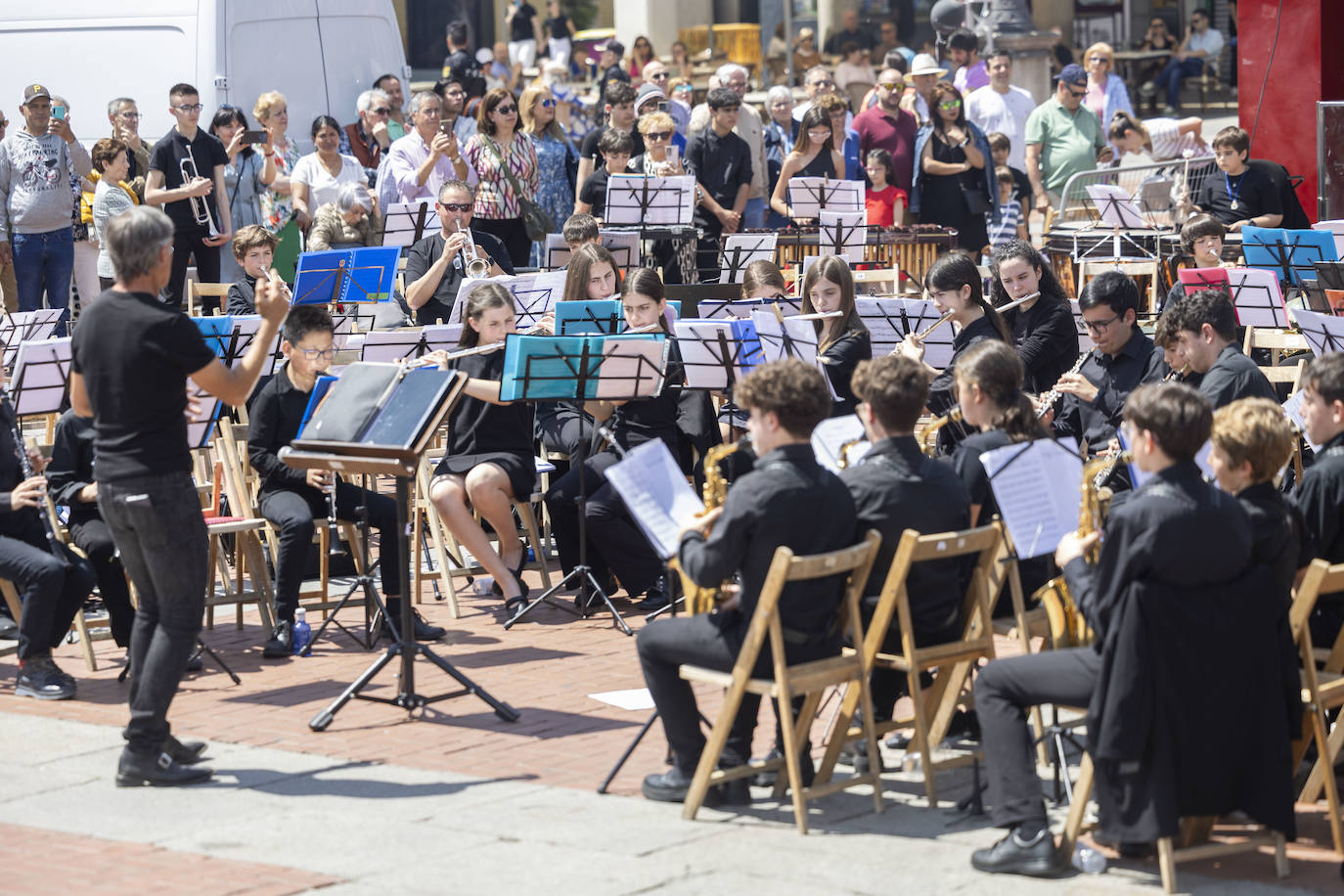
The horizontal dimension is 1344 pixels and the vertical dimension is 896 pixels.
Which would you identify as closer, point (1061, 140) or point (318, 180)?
point (318, 180)

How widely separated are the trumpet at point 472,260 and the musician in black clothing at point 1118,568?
20.2 ft

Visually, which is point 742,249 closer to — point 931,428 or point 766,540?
point 931,428

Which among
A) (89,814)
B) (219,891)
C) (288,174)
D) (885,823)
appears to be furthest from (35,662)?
(288,174)

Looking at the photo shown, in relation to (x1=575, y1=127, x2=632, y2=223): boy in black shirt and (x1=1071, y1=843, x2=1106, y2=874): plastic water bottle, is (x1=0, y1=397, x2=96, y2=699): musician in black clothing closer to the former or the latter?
(x1=1071, y1=843, x2=1106, y2=874): plastic water bottle

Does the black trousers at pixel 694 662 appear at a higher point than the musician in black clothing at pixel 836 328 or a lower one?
lower

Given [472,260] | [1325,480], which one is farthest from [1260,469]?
[472,260]

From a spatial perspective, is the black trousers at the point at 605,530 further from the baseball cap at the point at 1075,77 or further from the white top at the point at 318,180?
the baseball cap at the point at 1075,77

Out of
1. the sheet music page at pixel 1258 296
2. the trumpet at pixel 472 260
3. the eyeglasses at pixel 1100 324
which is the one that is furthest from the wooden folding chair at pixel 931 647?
the trumpet at pixel 472 260

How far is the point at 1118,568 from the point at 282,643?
4.22 metres

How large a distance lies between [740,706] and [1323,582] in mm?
1777

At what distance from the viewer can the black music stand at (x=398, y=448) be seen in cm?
666

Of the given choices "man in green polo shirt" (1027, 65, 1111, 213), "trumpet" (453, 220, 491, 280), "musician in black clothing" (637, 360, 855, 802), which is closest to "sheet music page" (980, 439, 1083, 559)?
"musician in black clothing" (637, 360, 855, 802)

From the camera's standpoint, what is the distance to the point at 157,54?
14609mm

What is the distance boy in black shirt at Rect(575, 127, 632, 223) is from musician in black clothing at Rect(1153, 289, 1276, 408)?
636cm
